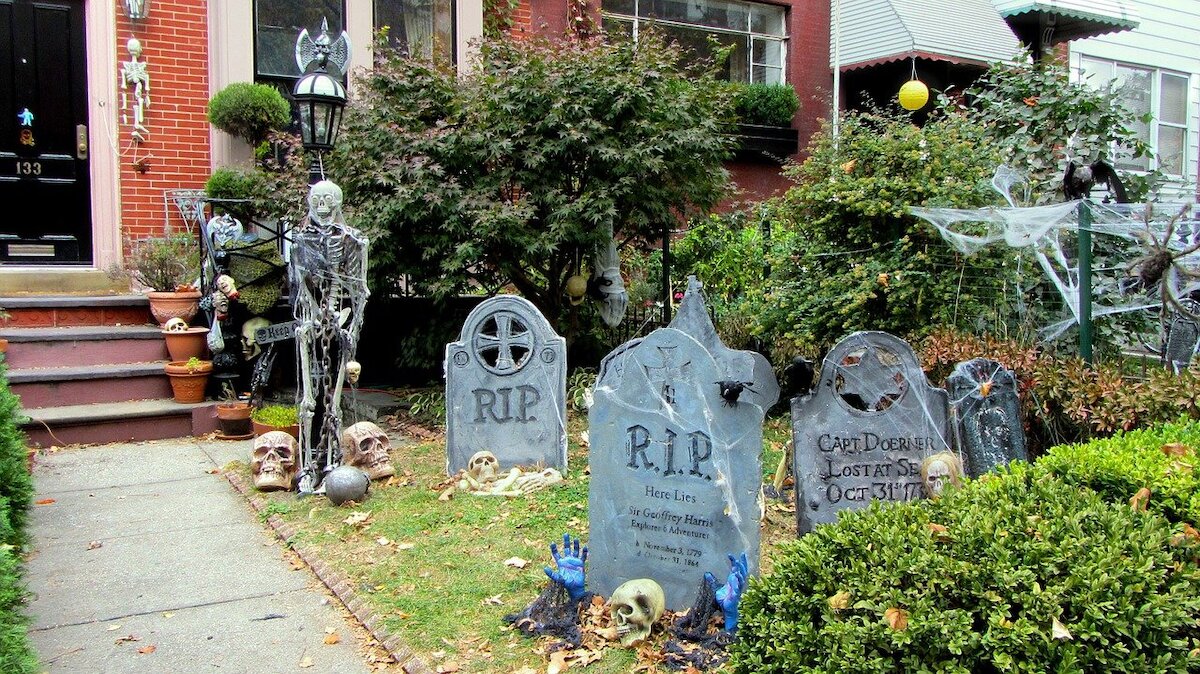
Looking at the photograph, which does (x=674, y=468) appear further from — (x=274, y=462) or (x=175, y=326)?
(x=175, y=326)

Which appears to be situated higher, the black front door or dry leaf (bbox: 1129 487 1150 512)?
the black front door

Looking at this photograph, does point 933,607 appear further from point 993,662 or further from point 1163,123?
point 1163,123

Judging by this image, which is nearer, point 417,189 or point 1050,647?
point 1050,647

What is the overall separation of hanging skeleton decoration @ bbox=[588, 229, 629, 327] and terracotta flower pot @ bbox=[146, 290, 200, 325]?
3.75 m

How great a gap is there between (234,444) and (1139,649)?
7.08 meters

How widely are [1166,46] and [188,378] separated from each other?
1755 centimetres

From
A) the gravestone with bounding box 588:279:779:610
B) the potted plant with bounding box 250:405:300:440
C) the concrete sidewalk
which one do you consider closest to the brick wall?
the potted plant with bounding box 250:405:300:440

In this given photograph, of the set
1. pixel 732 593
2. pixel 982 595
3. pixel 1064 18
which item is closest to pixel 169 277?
pixel 732 593

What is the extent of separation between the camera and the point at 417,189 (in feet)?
26.9

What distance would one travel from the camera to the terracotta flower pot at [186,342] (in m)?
8.43

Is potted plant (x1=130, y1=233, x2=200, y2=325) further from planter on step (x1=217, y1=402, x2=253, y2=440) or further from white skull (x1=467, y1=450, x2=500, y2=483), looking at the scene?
white skull (x1=467, y1=450, x2=500, y2=483)

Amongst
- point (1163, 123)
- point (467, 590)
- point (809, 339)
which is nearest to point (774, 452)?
point (809, 339)

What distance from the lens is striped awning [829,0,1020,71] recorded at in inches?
571

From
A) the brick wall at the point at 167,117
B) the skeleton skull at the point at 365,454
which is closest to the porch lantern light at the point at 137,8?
the brick wall at the point at 167,117
